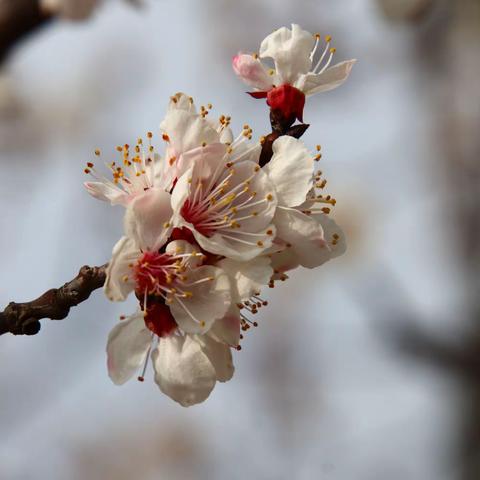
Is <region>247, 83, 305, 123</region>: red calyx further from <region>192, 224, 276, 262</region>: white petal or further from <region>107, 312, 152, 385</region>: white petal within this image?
<region>107, 312, 152, 385</region>: white petal

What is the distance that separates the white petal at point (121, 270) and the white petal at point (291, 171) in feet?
0.80

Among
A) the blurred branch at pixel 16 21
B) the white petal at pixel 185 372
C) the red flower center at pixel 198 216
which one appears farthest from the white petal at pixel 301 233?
the blurred branch at pixel 16 21

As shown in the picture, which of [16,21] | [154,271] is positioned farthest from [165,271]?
[16,21]

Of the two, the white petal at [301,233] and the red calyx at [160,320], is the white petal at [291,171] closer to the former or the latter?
the white petal at [301,233]

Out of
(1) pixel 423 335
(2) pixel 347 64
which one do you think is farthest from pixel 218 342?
(1) pixel 423 335

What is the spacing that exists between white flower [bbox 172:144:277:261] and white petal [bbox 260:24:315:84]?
226 mm

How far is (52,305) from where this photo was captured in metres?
1.38

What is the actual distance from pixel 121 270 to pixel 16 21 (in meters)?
1.24

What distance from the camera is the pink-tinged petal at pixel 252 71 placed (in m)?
1.60

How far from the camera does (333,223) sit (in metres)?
1.54

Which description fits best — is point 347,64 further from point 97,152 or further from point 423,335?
point 423,335

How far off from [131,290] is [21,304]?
17 centimetres

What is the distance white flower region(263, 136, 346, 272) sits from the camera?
4.71 feet

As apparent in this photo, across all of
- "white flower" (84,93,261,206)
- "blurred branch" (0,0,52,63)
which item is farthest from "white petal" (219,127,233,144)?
"blurred branch" (0,0,52,63)
